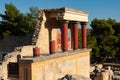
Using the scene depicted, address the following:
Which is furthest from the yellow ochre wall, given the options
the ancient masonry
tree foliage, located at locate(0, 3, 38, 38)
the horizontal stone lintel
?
tree foliage, located at locate(0, 3, 38, 38)

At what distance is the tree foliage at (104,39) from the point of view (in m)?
36.2

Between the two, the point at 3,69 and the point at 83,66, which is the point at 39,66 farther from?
the point at 83,66

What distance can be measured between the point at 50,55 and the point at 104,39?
21265 millimetres

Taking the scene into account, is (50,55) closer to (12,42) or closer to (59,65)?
(59,65)

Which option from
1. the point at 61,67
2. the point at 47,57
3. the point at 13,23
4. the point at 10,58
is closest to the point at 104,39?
the point at 13,23

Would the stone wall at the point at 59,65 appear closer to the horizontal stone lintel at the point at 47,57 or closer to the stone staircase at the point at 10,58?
the horizontal stone lintel at the point at 47,57

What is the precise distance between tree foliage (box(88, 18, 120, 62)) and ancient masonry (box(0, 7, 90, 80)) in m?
12.0

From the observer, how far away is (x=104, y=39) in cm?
3722

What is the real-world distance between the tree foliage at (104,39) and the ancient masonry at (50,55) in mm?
12028

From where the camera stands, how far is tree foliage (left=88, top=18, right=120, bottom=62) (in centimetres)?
3622

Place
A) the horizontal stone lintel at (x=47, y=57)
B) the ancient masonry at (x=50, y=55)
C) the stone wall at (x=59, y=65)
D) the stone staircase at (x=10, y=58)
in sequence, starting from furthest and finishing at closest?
the stone staircase at (x=10, y=58) < the ancient masonry at (x=50, y=55) < the stone wall at (x=59, y=65) < the horizontal stone lintel at (x=47, y=57)

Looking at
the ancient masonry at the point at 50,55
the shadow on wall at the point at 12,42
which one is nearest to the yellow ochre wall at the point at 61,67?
the ancient masonry at the point at 50,55

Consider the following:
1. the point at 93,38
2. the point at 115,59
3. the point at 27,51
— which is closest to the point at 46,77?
the point at 27,51

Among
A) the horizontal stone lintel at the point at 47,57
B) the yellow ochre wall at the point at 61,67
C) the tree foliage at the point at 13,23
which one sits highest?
the tree foliage at the point at 13,23
